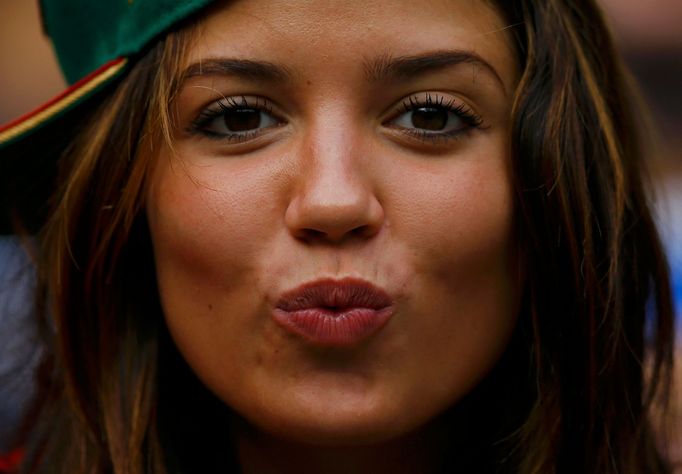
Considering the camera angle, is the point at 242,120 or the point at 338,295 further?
the point at 242,120

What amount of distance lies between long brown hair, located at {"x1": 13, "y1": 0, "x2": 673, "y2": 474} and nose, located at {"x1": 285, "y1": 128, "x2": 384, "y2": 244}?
270 mm

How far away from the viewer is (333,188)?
5.16ft

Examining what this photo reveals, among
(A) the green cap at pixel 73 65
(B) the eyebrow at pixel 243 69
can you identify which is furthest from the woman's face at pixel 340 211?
(A) the green cap at pixel 73 65

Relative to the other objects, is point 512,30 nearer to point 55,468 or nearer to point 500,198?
point 500,198

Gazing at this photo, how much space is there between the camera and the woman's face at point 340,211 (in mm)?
1604

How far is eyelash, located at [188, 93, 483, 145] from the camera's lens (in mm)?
1695

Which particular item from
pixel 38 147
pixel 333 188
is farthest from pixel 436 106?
pixel 38 147

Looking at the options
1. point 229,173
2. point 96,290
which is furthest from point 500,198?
point 96,290

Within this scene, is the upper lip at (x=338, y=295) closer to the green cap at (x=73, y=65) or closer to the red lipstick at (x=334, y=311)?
the red lipstick at (x=334, y=311)

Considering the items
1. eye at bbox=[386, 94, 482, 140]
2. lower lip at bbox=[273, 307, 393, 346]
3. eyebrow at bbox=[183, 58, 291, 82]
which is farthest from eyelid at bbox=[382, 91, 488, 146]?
lower lip at bbox=[273, 307, 393, 346]

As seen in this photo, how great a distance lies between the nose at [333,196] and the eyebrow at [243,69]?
0.11 m

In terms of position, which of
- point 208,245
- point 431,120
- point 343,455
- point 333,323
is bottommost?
point 343,455

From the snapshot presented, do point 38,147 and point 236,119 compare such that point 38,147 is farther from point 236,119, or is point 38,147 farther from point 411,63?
point 411,63

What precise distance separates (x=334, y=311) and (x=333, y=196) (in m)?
0.18
